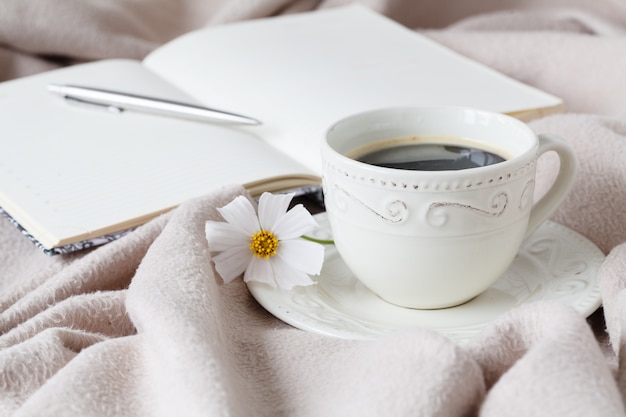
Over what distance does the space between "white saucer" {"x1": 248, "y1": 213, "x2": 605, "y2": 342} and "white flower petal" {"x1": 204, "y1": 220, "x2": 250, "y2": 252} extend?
0.11 feet

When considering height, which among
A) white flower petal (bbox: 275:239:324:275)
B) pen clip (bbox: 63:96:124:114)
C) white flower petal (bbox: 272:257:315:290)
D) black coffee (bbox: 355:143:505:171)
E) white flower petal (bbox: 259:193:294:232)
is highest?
black coffee (bbox: 355:143:505:171)

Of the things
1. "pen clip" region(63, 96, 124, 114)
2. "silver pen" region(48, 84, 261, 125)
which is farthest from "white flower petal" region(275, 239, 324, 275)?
"pen clip" region(63, 96, 124, 114)

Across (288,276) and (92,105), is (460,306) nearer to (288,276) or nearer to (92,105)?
(288,276)

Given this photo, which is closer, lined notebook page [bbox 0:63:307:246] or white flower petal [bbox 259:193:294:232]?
white flower petal [bbox 259:193:294:232]

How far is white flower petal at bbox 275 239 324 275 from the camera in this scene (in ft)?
2.00

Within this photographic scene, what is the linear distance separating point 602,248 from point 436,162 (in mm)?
178

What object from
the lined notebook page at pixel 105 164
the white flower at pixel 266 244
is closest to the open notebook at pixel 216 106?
the lined notebook page at pixel 105 164

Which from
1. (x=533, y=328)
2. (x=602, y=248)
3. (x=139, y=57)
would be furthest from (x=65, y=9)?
(x=533, y=328)

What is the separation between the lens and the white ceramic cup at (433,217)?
1.76 ft

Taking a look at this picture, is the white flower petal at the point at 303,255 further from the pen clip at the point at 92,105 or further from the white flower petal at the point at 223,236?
the pen clip at the point at 92,105

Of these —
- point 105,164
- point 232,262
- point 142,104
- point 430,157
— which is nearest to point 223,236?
point 232,262

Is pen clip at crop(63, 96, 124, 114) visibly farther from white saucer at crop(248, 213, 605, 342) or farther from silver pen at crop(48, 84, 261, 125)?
white saucer at crop(248, 213, 605, 342)

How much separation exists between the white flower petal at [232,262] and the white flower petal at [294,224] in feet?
0.09

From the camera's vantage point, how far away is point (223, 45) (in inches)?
44.3
